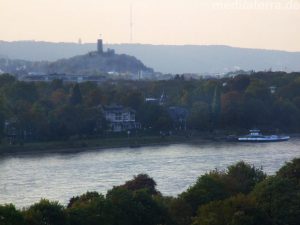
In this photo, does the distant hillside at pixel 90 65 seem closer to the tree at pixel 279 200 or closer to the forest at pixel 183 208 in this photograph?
the forest at pixel 183 208

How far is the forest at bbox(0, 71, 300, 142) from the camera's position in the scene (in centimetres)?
1502

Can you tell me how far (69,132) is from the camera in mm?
15062

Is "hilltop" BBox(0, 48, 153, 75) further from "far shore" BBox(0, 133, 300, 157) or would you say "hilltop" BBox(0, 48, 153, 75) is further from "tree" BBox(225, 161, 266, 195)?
"tree" BBox(225, 161, 266, 195)

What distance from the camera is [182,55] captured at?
6131cm

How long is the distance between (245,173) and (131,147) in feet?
23.5

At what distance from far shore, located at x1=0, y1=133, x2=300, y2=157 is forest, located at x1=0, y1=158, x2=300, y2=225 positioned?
705 centimetres

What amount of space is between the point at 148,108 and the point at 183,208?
10.5 metres

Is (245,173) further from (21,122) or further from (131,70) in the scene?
(131,70)

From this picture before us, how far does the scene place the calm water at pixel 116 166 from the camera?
9391mm

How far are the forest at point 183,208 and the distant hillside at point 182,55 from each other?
164 ft

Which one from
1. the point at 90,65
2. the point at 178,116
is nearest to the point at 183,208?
the point at 178,116

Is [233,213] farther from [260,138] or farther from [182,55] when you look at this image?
[182,55]

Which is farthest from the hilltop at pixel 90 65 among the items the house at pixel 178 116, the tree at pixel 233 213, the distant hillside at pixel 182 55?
the tree at pixel 233 213

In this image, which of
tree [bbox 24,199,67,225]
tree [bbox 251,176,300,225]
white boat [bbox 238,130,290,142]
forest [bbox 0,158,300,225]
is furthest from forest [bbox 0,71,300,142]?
tree [bbox 24,199,67,225]
